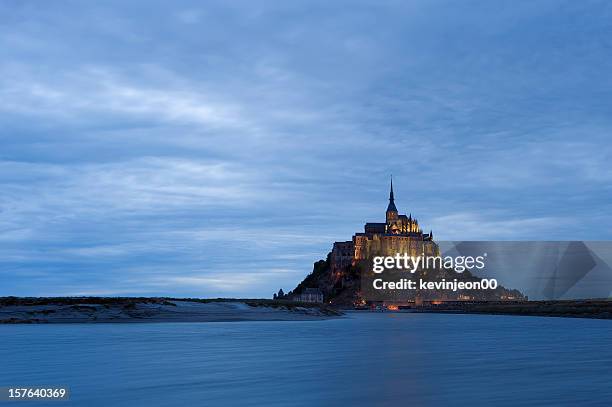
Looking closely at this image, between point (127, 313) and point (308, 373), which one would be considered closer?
point (308, 373)

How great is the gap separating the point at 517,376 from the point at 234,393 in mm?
12374

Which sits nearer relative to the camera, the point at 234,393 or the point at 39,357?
the point at 234,393

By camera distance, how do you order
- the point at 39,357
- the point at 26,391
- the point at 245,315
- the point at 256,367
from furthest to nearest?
the point at 245,315 < the point at 39,357 < the point at 256,367 < the point at 26,391

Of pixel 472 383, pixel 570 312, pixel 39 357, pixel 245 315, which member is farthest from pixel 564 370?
pixel 570 312

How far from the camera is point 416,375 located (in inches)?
1080

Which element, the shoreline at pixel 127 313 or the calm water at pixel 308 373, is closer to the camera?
the calm water at pixel 308 373

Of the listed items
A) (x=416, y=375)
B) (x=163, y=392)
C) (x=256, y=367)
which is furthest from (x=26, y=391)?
(x=416, y=375)

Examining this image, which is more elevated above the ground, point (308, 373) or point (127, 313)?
point (127, 313)

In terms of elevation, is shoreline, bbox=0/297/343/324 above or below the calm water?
above

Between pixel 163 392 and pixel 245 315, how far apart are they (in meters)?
85.2

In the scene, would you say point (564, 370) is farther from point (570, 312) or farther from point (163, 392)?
point (570, 312)

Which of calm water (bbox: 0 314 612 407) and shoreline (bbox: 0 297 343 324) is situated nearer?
calm water (bbox: 0 314 612 407)

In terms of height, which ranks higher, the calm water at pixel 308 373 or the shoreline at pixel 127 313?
the shoreline at pixel 127 313

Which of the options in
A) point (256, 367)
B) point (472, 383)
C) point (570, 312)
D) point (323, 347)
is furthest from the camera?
point (570, 312)
